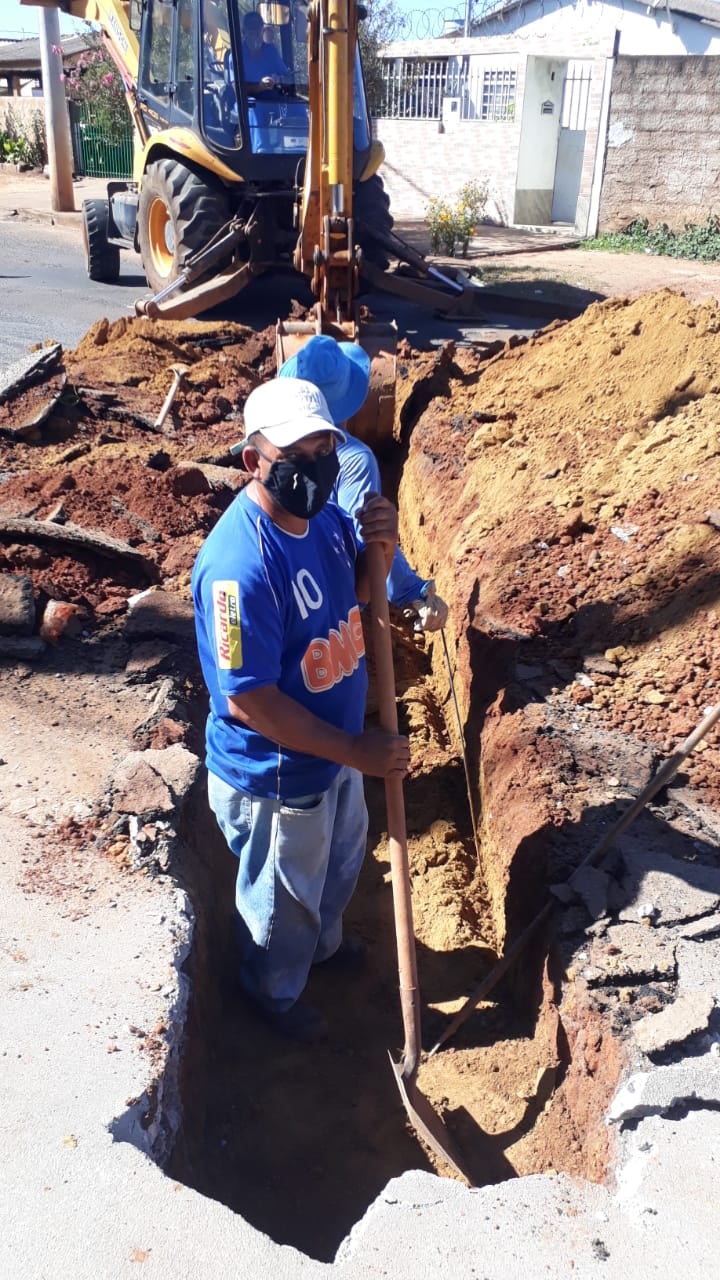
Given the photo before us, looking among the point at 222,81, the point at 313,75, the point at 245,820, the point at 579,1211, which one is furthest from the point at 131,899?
the point at 222,81

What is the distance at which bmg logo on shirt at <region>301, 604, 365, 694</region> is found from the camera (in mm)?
3139

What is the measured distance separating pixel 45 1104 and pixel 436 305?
34.8ft

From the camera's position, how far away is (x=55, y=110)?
62.6 ft

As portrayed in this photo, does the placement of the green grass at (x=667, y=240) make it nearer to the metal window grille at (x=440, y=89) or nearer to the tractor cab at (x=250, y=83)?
the metal window grille at (x=440, y=89)

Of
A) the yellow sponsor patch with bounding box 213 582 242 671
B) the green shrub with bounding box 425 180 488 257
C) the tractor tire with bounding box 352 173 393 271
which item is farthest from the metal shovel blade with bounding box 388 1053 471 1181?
the green shrub with bounding box 425 180 488 257

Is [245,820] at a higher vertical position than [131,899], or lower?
higher

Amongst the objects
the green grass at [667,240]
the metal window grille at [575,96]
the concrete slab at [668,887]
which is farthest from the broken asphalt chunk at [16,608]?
the metal window grille at [575,96]

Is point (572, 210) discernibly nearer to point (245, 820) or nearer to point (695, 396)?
point (695, 396)

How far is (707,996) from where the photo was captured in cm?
297

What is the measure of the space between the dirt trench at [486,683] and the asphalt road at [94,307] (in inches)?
119

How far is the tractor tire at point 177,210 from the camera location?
1087cm

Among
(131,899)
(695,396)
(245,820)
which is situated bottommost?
(131,899)

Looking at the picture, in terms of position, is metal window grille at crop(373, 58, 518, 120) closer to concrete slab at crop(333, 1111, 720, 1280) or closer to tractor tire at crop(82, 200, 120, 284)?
tractor tire at crop(82, 200, 120, 284)

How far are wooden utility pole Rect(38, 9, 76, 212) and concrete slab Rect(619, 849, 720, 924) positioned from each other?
19208 mm
